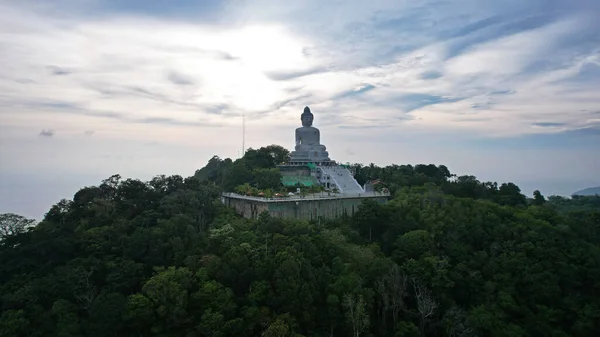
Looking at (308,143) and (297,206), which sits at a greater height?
(308,143)

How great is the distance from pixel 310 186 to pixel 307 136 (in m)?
11.1

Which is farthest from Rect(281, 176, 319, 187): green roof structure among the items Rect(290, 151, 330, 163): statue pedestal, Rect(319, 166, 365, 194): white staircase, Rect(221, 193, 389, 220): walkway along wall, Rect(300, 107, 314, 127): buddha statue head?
Rect(300, 107, 314, 127): buddha statue head

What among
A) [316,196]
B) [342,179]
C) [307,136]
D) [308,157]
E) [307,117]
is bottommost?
[316,196]

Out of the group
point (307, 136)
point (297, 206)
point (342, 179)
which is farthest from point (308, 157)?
point (297, 206)

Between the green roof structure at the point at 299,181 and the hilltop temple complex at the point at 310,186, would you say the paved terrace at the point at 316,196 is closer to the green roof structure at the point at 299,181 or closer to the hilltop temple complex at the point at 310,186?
the hilltop temple complex at the point at 310,186

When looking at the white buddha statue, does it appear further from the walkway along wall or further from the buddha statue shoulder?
the walkway along wall

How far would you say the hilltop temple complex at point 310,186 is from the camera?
1372 inches

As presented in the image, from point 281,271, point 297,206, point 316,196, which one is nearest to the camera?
point 281,271

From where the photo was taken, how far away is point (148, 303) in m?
23.5

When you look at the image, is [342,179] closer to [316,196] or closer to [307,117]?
[316,196]

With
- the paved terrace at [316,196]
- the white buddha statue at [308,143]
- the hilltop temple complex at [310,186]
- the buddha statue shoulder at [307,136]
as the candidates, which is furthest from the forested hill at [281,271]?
the buddha statue shoulder at [307,136]

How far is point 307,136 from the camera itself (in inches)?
2003

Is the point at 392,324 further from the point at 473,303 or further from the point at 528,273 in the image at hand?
the point at 528,273

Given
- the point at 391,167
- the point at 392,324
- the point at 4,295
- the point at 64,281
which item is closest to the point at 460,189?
the point at 391,167
